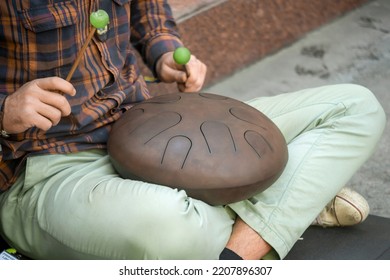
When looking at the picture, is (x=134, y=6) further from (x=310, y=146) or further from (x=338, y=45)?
(x=338, y=45)

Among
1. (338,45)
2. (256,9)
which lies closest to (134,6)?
(256,9)

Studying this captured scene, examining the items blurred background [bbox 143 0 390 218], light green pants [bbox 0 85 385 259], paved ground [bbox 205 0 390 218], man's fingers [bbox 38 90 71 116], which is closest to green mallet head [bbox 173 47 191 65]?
light green pants [bbox 0 85 385 259]

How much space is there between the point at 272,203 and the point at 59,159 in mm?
400

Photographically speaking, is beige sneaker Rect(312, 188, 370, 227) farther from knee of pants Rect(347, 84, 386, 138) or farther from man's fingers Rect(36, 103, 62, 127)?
man's fingers Rect(36, 103, 62, 127)

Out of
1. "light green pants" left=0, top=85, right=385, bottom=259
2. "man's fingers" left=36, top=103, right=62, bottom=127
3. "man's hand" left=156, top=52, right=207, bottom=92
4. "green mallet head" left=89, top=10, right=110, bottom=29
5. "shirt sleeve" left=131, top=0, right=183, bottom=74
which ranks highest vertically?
"green mallet head" left=89, top=10, right=110, bottom=29

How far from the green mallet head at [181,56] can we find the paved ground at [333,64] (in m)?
0.79

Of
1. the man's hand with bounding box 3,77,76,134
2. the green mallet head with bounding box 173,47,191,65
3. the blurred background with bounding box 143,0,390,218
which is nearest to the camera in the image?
the man's hand with bounding box 3,77,76,134

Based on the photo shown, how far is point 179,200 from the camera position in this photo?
3.93 feet

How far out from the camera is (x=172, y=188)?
4.04 ft

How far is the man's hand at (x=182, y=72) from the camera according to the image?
1482 mm

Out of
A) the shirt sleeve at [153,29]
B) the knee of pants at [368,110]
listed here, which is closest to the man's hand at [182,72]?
the shirt sleeve at [153,29]

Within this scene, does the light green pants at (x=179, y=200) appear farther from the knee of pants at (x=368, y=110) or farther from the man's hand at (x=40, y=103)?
the man's hand at (x=40, y=103)

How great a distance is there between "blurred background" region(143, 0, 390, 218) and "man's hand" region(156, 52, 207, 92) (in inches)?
20.5

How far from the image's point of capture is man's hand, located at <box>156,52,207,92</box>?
1482 millimetres
